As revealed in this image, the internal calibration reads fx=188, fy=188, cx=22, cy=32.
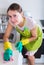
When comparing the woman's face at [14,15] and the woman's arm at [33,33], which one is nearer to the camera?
the woman's face at [14,15]

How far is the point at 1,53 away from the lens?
1484mm

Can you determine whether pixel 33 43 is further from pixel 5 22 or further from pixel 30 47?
pixel 5 22

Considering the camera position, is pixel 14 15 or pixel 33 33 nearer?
pixel 14 15

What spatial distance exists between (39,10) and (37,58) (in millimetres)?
609

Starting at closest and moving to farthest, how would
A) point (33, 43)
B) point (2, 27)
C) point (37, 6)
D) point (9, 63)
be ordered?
point (9, 63)
point (33, 43)
point (2, 27)
point (37, 6)

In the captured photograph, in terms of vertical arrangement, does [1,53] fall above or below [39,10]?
below

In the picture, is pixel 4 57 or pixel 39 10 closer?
pixel 4 57

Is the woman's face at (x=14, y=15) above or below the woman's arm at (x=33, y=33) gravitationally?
above

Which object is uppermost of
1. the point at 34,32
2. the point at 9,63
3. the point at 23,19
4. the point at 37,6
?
the point at 37,6

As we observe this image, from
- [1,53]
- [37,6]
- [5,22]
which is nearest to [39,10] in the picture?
[37,6]

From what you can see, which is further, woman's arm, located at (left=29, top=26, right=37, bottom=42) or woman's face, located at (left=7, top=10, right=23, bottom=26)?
woman's arm, located at (left=29, top=26, right=37, bottom=42)

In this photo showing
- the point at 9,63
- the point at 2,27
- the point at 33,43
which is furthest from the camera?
the point at 2,27

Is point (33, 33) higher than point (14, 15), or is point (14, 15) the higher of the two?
point (14, 15)

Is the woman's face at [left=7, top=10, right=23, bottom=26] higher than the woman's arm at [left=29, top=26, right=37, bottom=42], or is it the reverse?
the woman's face at [left=7, top=10, right=23, bottom=26]
